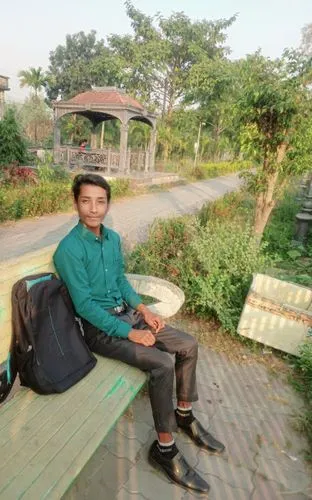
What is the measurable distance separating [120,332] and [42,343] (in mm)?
481

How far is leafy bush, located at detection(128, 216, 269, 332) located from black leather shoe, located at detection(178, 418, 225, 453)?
134 centimetres

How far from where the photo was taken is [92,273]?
2160 millimetres

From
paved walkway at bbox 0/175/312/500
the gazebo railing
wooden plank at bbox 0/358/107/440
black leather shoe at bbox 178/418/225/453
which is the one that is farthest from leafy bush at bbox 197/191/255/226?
the gazebo railing

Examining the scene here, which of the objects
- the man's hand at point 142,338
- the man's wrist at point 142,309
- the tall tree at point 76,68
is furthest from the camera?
the tall tree at point 76,68

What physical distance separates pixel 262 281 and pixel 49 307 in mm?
2382

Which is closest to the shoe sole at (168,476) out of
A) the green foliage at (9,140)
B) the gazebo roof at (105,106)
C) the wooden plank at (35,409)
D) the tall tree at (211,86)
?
the wooden plank at (35,409)

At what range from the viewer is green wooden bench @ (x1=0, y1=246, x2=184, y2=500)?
135 centimetres

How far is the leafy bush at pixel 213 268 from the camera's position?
3.54 meters

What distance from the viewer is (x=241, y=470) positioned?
211cm

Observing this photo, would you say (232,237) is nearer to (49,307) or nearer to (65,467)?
(49,307)

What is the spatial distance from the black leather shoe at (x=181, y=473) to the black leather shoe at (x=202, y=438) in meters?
0.25

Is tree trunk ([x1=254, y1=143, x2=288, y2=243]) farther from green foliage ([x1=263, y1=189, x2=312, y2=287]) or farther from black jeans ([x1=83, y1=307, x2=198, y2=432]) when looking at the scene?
black jeans ([x1=83, y1=307, x2=198, y2=432])

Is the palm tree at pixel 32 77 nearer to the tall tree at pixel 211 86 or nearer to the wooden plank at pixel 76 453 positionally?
the tall tree at pixel 211 86

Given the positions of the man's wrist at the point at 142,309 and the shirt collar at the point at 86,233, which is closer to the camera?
the shirt collar at the point at 86,233
